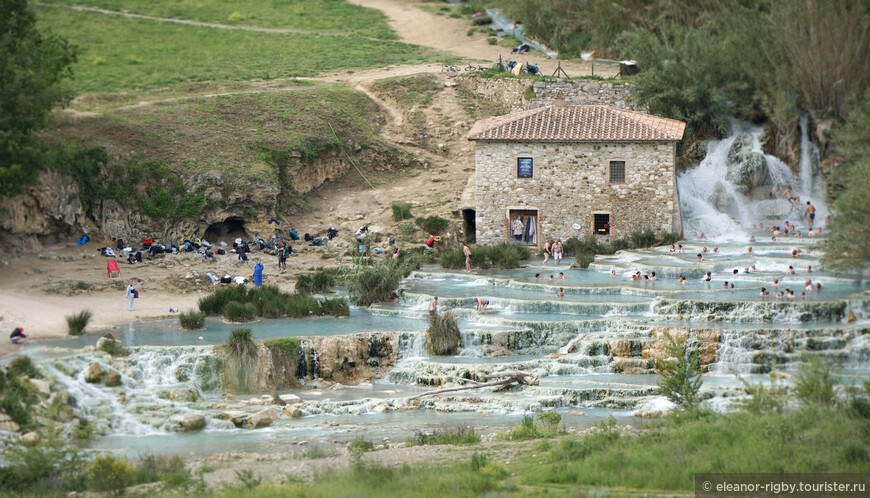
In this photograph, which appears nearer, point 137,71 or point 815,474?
point 815,474

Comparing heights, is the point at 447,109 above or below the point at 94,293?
above

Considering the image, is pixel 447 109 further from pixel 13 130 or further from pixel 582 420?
pixel 582 420

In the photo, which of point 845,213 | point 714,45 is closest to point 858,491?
point 845,213

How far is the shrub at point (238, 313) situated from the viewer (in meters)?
31.5

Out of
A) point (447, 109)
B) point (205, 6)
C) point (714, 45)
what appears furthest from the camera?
point (205, 6)

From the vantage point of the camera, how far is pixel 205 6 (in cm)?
7212

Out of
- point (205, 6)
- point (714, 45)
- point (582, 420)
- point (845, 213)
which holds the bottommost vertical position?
point (582, 420)

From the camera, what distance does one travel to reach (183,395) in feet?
84.1

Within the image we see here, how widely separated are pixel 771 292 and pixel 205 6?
170 feet

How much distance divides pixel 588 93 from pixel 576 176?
9.65 metres

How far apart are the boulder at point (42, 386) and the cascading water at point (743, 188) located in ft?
86.3

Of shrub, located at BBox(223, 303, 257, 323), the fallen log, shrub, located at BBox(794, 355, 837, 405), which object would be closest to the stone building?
shrub, located at BBox(223, 303, 257, 323)

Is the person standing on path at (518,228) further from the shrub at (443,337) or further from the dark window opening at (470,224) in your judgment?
the shrub at (443,337)

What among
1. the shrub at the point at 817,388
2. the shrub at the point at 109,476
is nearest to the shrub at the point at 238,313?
the shrub at the point at 109,476
